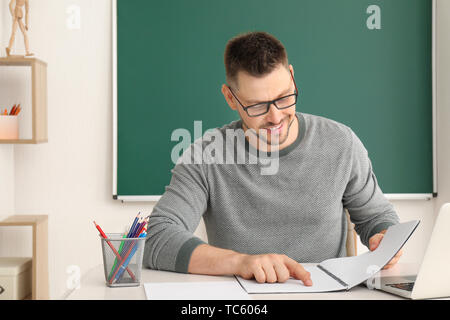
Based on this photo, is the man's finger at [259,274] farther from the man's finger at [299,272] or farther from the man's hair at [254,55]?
the man's hair at [254,55]

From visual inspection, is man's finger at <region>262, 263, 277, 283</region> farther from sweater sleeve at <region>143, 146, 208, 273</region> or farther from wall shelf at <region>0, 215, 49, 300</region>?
wall shelf at <region>0, 215, 49, 300</region>

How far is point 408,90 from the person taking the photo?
2.86m

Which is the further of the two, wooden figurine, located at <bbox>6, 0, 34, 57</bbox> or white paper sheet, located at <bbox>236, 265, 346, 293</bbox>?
wooden figurine, located at <bbox>6, 0, 34, 57</bbox>

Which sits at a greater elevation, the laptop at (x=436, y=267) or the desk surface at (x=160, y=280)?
the laptop at (x=436, y=267)

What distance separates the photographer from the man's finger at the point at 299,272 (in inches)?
37.9

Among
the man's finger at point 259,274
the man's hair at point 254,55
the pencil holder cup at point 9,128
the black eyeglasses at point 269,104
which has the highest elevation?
the man's hair at point 254,55

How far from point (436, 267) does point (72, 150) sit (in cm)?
219

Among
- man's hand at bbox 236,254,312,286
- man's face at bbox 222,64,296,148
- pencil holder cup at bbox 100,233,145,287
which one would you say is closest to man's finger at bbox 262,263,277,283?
man's hand at bbox 236,254,312,286

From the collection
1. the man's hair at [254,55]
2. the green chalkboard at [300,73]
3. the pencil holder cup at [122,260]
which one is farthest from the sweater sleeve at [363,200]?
the green chalkboard at [300,73]

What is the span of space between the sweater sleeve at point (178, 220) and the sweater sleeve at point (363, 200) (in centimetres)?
41

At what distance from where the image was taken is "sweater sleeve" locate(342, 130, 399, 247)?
55.5 inches

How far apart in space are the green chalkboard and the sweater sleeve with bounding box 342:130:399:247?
52.3 inches

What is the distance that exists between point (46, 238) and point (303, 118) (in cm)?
165

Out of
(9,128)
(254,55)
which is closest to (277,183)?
(254,55)
